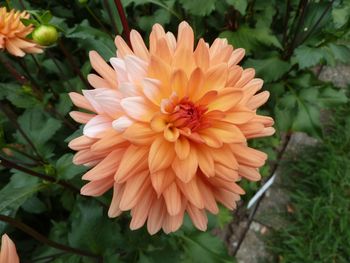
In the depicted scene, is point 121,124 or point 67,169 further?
point 67,169

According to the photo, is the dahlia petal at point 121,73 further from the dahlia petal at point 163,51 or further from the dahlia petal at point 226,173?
the dahlia petal at point 226,173

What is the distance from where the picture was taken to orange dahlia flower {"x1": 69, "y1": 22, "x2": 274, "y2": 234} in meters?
0.77

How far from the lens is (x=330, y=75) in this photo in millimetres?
2658

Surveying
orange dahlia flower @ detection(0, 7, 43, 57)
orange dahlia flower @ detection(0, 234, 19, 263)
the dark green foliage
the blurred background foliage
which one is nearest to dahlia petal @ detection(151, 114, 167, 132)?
orange dahlia flower @ detection(0, 234, 19, 263)

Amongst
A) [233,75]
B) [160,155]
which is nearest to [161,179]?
[160,155]

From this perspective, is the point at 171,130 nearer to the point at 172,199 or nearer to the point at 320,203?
the point at 172,199

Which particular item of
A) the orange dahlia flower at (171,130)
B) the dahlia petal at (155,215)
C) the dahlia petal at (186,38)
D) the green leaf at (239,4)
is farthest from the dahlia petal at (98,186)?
the green leaf at (239,4)

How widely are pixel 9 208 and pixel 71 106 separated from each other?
57 cm

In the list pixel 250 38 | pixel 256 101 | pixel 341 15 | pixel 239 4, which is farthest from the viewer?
pixel 250 38

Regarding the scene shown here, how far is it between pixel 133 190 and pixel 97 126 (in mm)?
147

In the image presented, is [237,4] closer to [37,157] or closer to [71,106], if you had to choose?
[71,106]

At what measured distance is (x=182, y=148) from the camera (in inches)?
30.8

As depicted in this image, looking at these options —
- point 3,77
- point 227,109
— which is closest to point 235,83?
point 227,109

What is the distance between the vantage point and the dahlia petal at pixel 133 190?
78 cm
